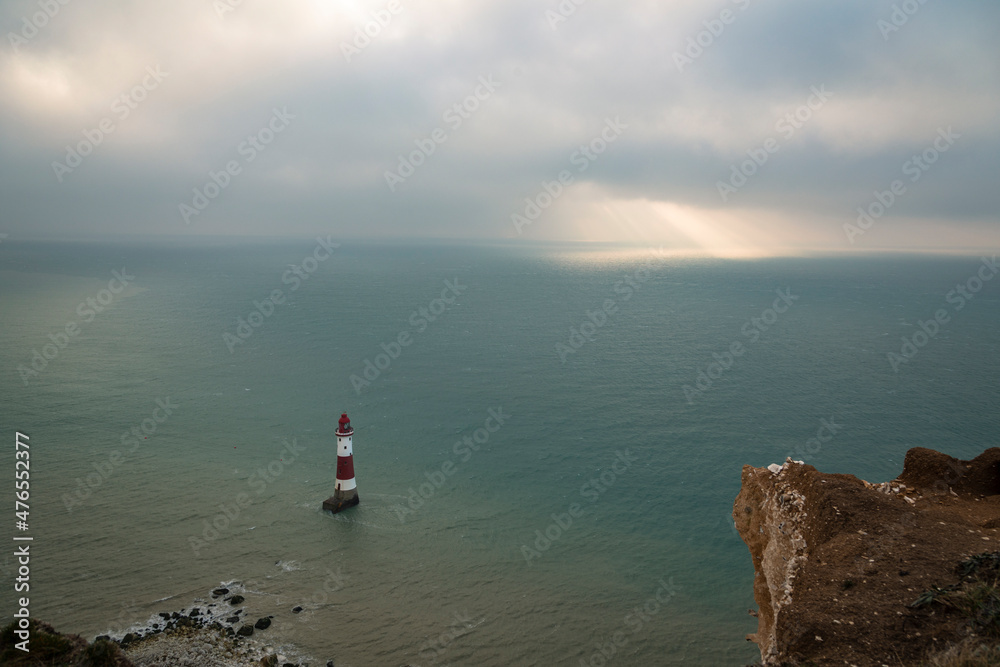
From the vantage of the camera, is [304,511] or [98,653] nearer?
[98,653]

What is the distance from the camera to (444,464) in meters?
37.2

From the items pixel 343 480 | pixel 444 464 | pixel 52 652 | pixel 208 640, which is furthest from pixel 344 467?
pixel 52 652

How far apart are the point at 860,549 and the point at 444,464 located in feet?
92.7

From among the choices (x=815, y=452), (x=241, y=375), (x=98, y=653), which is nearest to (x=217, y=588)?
(x=98, y=653)

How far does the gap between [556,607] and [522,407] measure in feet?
81.2

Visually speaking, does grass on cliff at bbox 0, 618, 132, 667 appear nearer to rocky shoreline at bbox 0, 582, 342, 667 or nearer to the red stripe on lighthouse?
rocky shoreline at bbox 0, 582, 342, 667

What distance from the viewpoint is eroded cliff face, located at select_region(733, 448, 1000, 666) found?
9.80 metres

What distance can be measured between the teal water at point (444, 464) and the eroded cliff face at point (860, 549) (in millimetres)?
10339

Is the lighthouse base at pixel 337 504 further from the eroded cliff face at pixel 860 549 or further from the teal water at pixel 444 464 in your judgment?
the eroded cliff face at pixel 860 549

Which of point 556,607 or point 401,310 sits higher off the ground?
point 401,310

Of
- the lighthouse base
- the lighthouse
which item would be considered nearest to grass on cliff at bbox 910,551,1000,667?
the lighthouse

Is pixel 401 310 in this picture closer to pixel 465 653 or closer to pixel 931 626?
pixel 465 653

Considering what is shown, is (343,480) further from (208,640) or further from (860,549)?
(860,549)

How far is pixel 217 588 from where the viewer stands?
2350 centimetres
